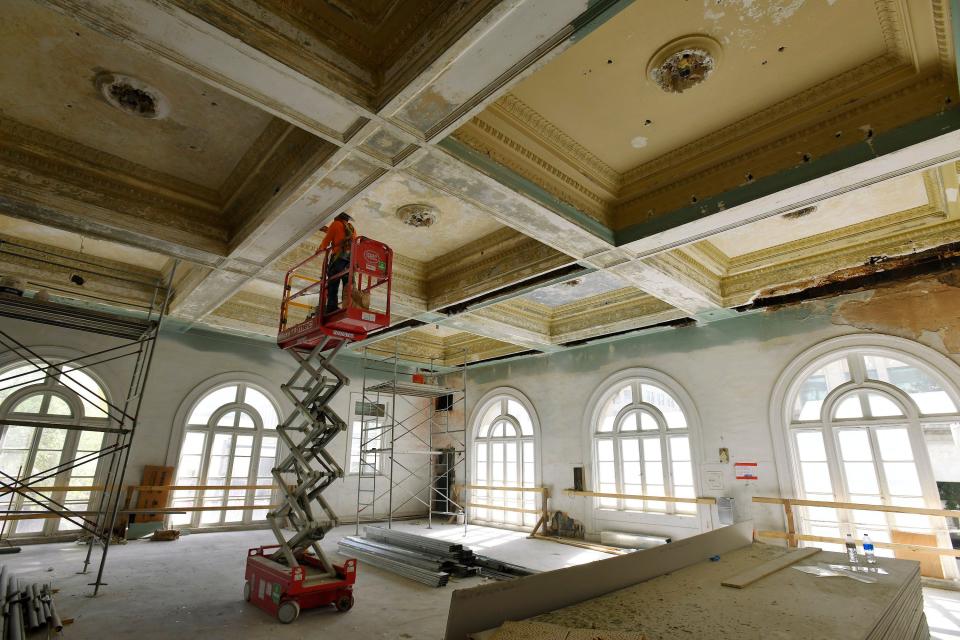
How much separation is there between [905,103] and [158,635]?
22.1 ft

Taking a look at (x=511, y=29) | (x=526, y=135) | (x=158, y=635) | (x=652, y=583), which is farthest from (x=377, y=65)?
(x=158, y=635)

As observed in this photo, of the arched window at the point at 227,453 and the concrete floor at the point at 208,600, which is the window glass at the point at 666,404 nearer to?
the concrete floor at the point at 208,600

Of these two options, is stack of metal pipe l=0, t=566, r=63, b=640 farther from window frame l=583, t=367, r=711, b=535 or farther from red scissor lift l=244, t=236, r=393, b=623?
window frame l=583, t=367, r=711, b=535

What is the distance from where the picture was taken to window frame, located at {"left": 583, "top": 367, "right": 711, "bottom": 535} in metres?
7.23

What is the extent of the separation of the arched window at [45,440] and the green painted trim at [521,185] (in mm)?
6915

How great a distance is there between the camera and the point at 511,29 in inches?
99.6

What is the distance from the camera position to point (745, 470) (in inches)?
261

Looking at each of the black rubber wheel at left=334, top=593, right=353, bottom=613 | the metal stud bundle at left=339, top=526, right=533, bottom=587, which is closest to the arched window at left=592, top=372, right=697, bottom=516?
the metal stud bundle at left=339, top=526, right=533, bottom=587

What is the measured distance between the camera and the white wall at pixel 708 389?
21.3 feet

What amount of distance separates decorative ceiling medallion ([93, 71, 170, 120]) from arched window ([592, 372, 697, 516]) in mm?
7429

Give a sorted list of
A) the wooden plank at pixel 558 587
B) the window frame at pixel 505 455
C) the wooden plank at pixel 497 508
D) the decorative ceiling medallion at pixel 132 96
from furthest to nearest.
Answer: the window frame at pixel 505 455 → the wooden plank at pixel 497 508 → the decorative ceiling medallion at pixel 132 96 → the wooden plank at pixel 558 587

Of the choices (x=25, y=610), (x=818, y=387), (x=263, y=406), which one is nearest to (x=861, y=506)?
(x=818, y=387)

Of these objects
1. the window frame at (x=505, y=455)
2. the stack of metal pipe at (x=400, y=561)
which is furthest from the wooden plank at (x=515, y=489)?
the stack of metal pipe at (x=400, y=561)

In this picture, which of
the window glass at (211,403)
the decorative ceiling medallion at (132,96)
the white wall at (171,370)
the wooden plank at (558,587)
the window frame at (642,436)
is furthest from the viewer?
the window glass at (211,403)
